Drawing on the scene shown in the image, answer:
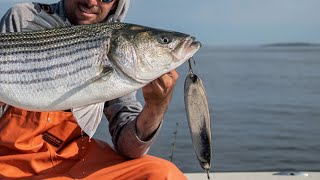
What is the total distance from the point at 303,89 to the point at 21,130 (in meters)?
21.7

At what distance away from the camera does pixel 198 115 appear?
5.23m

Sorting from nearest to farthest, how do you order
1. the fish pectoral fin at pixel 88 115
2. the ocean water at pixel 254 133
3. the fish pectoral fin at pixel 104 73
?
→ the fish pectoral fin at pixel 104 73
the fish pectoral fin at pixel 88 115
the ocean water at pixel 254 133

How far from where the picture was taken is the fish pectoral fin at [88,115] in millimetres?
4914

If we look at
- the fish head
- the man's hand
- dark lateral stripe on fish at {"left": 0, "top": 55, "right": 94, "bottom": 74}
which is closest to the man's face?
the man's hand

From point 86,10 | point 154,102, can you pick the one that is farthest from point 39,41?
point 86,10

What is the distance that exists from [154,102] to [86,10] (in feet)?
4.58

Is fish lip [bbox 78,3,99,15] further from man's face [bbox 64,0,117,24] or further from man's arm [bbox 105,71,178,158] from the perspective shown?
man's arm [bbox 105,71,178,158]

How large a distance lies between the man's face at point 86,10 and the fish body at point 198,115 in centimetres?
150

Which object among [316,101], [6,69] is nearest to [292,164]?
[6,69]

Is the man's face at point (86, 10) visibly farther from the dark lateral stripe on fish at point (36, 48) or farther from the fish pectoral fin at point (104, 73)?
the fish pectoral fin at point (104, 73)

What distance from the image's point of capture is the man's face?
6.14 m

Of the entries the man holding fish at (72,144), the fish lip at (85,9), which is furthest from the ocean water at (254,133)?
the fish lip at (85,9)

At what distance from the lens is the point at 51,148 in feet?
19.0

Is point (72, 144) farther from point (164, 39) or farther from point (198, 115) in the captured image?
point (164, 39)
